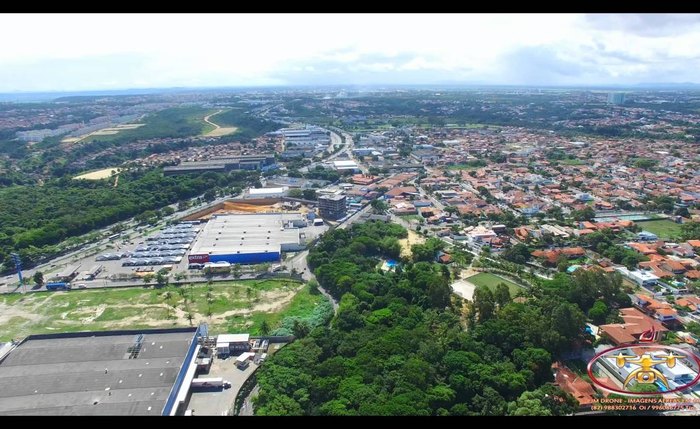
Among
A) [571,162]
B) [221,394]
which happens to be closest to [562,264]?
[221,394]

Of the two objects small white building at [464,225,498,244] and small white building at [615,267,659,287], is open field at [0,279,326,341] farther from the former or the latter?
small white building at [615,267,659,287]

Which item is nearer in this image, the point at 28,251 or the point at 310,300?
the point at 310,300

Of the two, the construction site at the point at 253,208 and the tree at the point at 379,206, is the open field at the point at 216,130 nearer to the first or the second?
the construction site at the point at 253,208

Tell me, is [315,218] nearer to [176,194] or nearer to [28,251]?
[176,194]

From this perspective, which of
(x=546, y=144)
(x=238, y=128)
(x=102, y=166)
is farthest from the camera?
(x=238, y=128)
